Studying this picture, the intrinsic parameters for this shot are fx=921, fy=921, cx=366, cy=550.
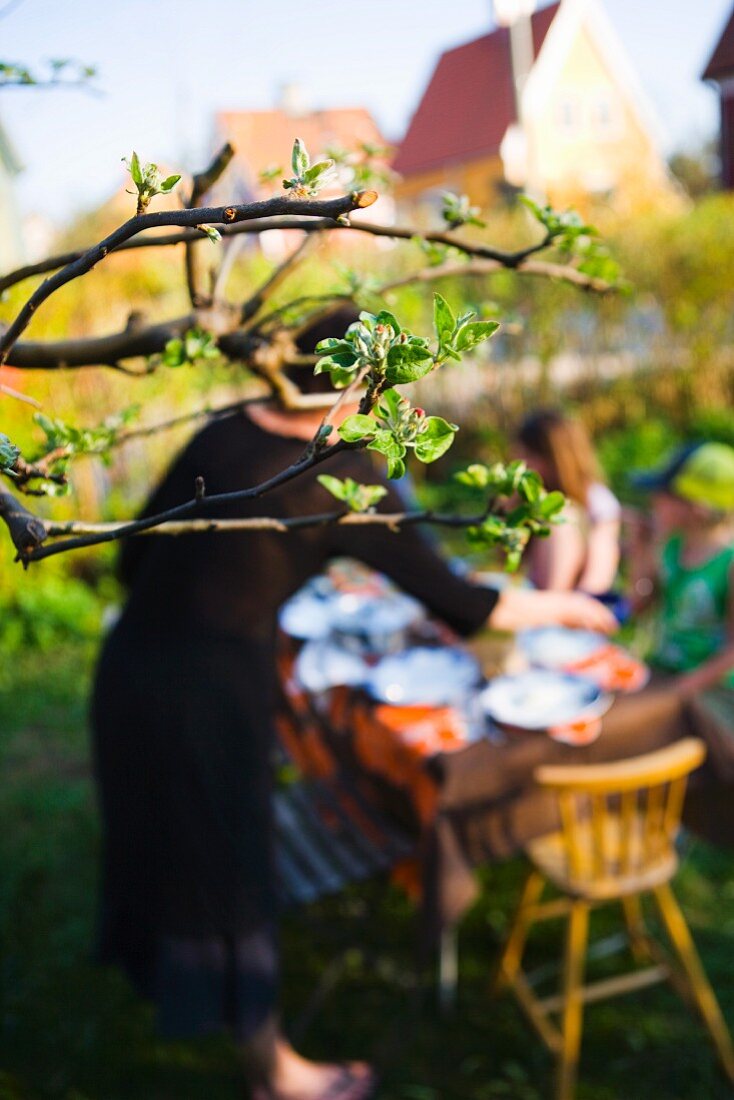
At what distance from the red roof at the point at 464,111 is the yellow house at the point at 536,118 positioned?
0.02m

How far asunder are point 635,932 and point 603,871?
2.09 feet

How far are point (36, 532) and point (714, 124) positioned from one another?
5.45 feet

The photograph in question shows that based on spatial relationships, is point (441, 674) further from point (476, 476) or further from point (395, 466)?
point (395, 466)

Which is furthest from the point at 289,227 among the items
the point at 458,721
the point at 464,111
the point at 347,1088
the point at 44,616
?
the point at 464,111

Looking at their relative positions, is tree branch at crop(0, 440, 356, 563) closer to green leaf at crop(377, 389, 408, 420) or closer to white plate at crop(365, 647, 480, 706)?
green leaf at crop(377, 389, 408, 420)

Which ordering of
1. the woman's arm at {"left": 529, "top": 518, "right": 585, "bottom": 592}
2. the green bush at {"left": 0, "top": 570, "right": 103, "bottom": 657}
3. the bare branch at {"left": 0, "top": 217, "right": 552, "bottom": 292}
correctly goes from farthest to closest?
1. the green bush at {"left": 0, "top": 570, "right": 103, "bottom": 657}
2. the woman's arm at {"left": 529, "top": 518, "right": 585, "bottom": 592}
3. the bare branch at {"left": 0, "top": 217, "right": 552, "bottom": 292}

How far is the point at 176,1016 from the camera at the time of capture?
87.7 inches

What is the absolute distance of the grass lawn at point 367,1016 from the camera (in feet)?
8.66

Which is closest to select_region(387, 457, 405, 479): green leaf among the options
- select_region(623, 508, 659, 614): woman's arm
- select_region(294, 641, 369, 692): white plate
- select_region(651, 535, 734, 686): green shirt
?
select_region(294, 641, 369, 692): white plate

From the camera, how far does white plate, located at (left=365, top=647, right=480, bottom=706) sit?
2691mm

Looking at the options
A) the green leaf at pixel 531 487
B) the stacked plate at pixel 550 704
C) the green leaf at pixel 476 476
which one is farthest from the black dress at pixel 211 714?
the green leaf at pixel 531 487

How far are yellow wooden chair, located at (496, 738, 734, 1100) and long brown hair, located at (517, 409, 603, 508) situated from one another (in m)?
1.33

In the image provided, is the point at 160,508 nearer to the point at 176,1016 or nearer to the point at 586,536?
the point at 176,1016

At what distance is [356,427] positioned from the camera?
2.32ft
